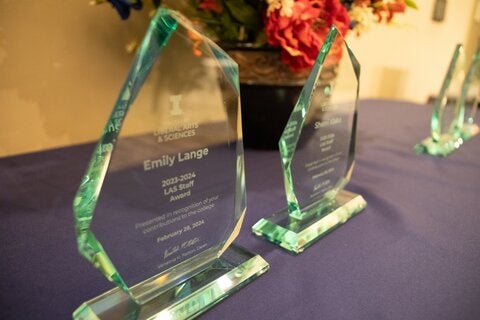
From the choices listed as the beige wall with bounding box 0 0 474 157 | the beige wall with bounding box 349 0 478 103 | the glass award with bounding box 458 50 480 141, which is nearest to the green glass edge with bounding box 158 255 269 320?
the beige wall with bounding box 0 0 474 157

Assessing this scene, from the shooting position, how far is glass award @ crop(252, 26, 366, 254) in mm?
389

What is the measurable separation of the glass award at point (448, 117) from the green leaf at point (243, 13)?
1.39 feet

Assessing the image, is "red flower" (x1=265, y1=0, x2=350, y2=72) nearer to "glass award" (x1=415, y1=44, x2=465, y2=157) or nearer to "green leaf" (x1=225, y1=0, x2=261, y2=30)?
"green leaf" (x1=225, y1=0, x2=261, y2=30)

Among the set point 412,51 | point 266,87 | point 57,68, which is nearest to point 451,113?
point 266,87

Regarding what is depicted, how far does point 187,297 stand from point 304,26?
44 centimetres

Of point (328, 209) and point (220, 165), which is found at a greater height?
point (220, 165)

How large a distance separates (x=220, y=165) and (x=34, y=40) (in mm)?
546

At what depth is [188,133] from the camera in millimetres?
309

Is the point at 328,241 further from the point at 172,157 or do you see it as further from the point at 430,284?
the point at 172,157

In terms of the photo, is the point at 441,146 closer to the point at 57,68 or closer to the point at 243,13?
the point at 243,13

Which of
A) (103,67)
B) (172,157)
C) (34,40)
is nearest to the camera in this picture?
(172,157)

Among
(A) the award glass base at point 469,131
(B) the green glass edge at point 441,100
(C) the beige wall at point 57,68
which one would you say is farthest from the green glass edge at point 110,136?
(A) the award glass base at point 469,131

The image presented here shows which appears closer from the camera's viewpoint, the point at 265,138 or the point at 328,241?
the point at 328,241

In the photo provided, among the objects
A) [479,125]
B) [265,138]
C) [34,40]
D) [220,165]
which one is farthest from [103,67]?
[479,125]
